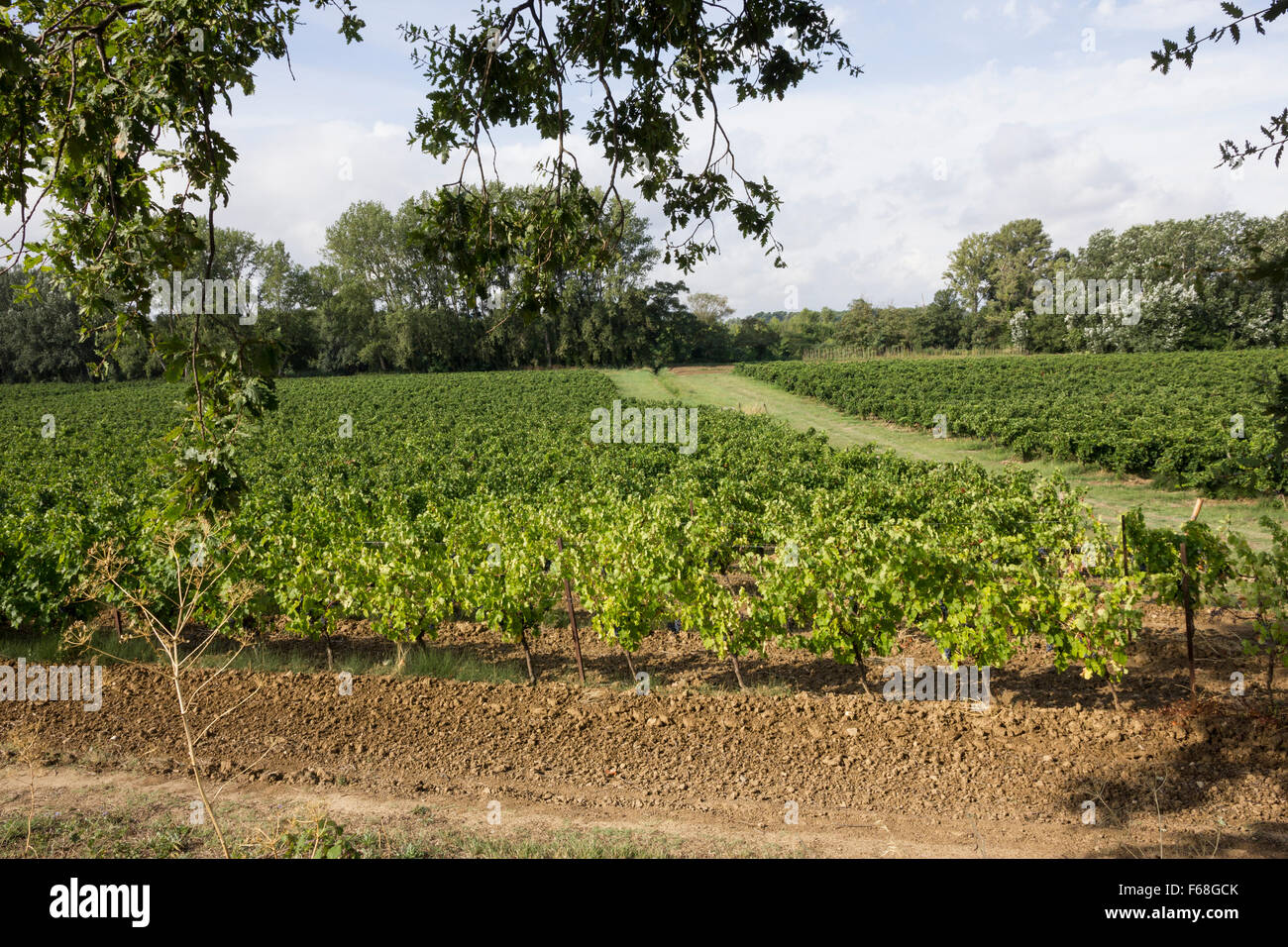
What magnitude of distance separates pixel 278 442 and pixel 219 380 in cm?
2551

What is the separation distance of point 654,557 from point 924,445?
72.4 feet

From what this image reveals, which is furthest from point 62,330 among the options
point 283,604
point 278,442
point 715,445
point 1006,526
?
point 1006,526

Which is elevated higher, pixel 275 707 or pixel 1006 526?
pixel 1006 526

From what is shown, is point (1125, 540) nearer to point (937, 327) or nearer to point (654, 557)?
point (654, 557)

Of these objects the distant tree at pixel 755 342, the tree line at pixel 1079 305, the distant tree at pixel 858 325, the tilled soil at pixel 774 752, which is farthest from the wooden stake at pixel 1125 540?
the distant tree at pixel 858 325

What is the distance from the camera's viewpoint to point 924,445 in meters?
27.9

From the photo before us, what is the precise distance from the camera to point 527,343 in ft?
224

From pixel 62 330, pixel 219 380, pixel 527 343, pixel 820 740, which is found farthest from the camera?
pixel 527 343

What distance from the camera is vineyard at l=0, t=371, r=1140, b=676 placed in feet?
23.7

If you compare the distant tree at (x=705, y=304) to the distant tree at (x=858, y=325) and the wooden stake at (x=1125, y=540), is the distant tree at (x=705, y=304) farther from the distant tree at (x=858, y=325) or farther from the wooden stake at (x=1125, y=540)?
the wooden stake at (x=1125, y=540)

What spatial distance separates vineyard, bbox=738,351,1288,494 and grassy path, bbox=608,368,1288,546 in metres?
0.46

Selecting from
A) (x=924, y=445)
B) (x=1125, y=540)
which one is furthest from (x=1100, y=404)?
(x=1125, y=540)

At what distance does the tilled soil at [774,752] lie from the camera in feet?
17.9

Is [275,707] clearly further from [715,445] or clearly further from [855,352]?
[855,352]
